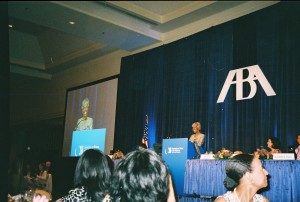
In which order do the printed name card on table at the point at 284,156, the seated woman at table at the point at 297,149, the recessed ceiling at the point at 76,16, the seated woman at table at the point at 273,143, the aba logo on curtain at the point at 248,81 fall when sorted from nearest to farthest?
the recessed ceiling at the point at 76,16 < the printed name card on table at the point at 284,156 < the seated woman at table at the point at 297,149 < the seated woman at table at the point at 273,143 < the aba logo on curtain at the point at 248,81

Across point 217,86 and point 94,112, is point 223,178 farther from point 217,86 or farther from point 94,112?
point 94,112

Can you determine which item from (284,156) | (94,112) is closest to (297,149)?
(284,156)

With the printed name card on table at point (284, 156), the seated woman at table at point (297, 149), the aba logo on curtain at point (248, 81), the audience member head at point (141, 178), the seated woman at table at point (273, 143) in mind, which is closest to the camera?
the audience member head at point (141, 178)

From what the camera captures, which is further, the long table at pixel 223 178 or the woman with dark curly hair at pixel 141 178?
the long table at pixel 223 178

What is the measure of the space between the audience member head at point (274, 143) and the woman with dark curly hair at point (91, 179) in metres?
3.82

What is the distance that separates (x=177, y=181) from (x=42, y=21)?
3836 mm

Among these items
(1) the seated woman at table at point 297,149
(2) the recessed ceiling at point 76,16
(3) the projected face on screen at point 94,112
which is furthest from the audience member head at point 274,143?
(2) the recessed ceiling at point 76,16

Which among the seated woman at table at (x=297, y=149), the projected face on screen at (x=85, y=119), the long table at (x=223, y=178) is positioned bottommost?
the long table at (x=223, y=178)

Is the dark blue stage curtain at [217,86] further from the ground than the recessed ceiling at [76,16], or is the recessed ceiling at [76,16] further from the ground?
the dark blue stage curtain at [217,86]

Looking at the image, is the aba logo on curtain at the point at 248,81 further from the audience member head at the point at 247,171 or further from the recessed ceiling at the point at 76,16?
the recessed ceiling at the point at 76,16

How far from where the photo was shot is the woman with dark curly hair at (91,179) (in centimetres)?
184

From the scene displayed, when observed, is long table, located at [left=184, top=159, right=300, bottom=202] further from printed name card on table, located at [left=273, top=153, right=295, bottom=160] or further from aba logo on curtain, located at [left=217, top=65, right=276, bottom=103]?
aba logo on curtain, located at [left=217, top=65, right=276, bottom=103]

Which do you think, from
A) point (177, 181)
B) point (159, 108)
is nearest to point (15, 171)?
point (177, 181)

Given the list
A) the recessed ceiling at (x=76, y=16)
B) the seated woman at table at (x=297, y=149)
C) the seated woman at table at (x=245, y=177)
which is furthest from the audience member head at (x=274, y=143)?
the recessed ceiling at (x=76, y=16)
